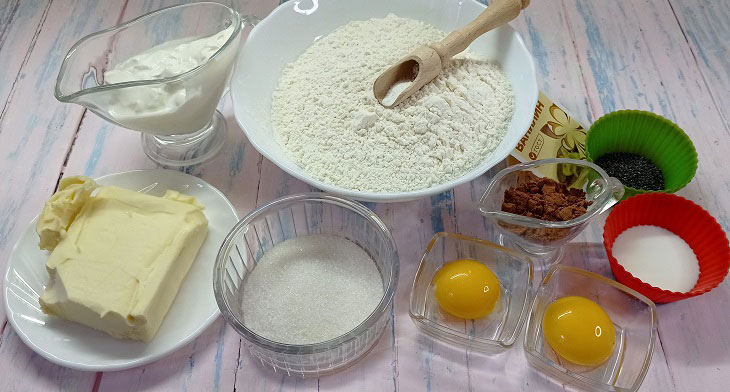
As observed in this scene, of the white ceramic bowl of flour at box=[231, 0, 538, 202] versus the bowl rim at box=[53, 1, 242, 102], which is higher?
the bowl rim at box=[53, 1, 242, 102]

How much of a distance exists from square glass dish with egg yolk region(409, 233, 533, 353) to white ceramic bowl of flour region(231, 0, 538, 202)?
0.12 metres

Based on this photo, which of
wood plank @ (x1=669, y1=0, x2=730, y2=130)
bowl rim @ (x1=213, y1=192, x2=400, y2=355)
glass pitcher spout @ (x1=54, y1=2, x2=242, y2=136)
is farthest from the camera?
wood plank @ (x1=669, y1=0, x2=730, y2=130)

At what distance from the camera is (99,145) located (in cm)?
128

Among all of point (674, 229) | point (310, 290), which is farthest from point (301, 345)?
point (674, 229)

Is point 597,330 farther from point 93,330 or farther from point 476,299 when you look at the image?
point 93,330

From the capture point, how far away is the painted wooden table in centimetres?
96

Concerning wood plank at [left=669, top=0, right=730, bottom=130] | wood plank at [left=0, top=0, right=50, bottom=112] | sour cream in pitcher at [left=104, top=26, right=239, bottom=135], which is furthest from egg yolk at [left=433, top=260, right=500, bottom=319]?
wood plank at [left=0, top=0, right=50, bottom=112]

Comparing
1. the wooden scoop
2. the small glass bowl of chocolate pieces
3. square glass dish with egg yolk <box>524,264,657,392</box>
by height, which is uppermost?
the wooden scoop

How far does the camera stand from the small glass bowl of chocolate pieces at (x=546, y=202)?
99 centimetres

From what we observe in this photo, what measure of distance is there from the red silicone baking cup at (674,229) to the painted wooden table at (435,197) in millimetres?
73

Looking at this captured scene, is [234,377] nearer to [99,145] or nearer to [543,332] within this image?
[543,332]

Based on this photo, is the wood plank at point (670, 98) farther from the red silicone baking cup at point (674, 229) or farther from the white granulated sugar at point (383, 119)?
the white granulated sugar at point (383, 119)

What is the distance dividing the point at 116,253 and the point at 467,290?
0.57 m

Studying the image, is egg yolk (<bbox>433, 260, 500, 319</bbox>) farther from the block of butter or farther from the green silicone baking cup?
the block of butter
